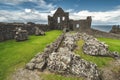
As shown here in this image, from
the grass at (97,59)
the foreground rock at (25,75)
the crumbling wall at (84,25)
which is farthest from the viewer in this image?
the crumbling wall at (84,25)

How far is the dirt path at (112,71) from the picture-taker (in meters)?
23.0

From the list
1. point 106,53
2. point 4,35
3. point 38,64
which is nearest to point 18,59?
point 38,64

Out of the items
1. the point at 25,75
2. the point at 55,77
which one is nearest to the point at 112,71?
the point at 55,77

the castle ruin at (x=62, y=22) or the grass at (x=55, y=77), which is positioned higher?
the castle ruin at (x=62, y=22)

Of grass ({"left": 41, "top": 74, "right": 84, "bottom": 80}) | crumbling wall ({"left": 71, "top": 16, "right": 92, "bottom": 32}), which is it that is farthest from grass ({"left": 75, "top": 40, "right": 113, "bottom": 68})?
crumbling wall ({"left": 71, "top": 16, "right": 92, "bottom": 32})

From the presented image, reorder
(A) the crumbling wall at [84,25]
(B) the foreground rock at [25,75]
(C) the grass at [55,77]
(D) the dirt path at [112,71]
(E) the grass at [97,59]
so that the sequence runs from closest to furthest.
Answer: (B) the foreground rock at [25,75] < (C) the grass at [55,77] < (D) the dirt path at [112,71] < (E) the grass at [97,59] < (A) the crumbling wall at [84,25]

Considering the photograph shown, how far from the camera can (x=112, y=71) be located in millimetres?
25047

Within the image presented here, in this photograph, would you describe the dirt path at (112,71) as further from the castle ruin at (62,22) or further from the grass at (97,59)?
the castle ruin at (62,22)

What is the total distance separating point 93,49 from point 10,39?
19330 mm

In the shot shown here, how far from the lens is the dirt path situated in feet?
75.6

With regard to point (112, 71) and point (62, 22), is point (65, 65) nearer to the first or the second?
point (112, 71)

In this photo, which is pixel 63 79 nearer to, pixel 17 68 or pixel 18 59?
pixel 17 68

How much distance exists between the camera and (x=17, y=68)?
1956cm

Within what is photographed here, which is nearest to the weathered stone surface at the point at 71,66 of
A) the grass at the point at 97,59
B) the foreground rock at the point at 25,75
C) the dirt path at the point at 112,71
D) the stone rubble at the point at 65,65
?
the stone rubble at the point at 65,65
